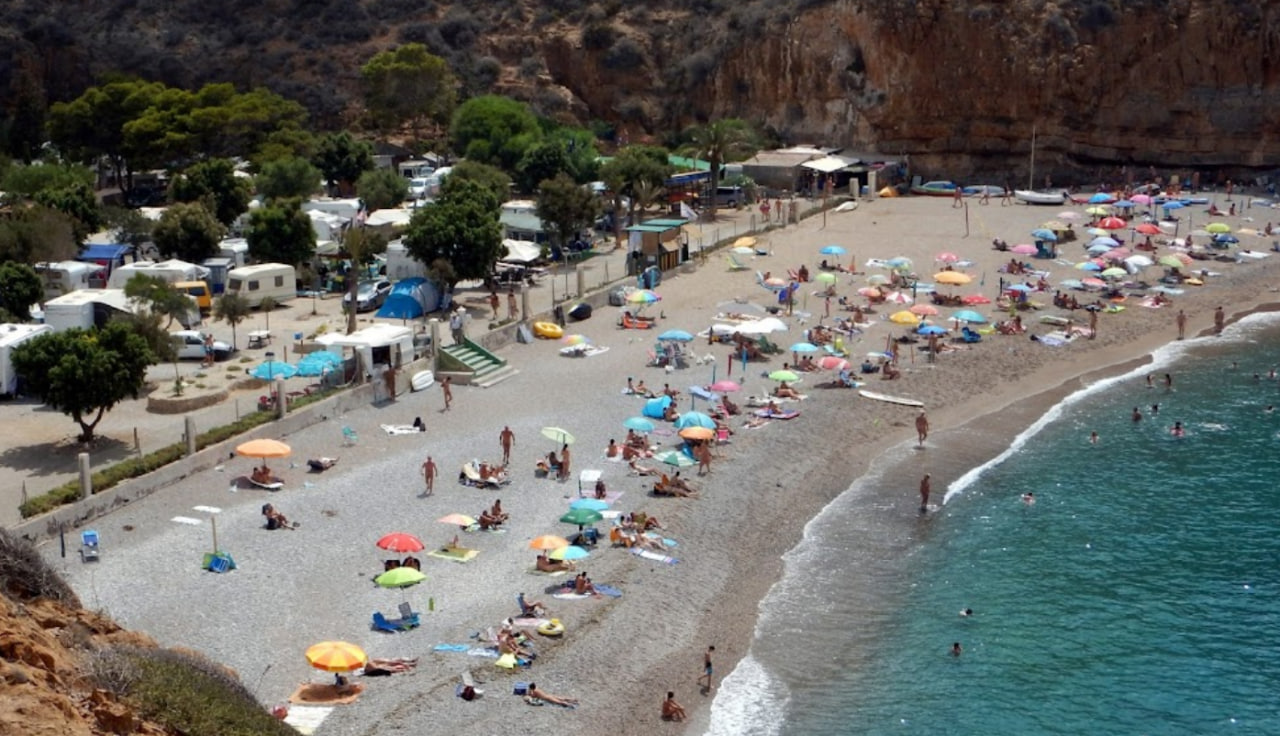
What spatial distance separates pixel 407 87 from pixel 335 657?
50.2 meters

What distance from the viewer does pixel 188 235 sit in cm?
4616

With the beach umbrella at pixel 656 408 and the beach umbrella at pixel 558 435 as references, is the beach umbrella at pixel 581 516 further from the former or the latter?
the beach umbrella at pixel 656 408

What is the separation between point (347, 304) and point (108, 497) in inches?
667

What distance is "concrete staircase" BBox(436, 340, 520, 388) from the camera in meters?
36.8

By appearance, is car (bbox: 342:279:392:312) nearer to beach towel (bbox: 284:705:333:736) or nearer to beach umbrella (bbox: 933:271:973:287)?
beach umbrella (bbox: 933:271:973:287)

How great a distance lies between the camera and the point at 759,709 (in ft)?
70.4

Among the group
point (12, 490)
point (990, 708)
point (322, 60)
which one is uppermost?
point (322, 60)

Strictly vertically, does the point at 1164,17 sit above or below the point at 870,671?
above

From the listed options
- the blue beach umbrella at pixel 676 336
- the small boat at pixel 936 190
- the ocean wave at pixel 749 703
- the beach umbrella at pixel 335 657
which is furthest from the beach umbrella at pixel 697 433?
the small boat at pixel 936 190

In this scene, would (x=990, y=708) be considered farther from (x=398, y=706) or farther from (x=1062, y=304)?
(x=1062, y=304)

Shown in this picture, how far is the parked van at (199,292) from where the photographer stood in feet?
139

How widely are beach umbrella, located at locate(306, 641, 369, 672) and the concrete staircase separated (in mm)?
16410

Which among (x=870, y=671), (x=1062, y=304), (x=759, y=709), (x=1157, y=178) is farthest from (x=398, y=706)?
(x=1157, y=178)

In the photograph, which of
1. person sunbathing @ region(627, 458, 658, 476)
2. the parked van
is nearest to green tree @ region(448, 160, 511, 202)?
the parked van
